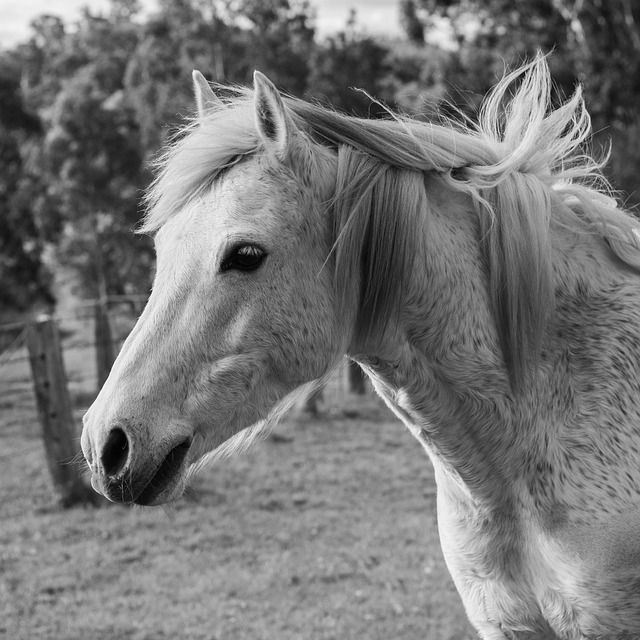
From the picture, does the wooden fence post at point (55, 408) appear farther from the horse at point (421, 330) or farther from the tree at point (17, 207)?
the tree at point (17, 207)

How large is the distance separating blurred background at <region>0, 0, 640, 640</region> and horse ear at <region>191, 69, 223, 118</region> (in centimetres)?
7

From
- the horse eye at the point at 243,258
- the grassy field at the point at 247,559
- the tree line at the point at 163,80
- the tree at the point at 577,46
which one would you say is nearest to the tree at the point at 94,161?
the tree line at the point at 163,80

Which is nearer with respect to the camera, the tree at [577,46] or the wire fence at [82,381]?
the wire fence at [82,381]

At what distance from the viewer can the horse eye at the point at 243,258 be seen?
2.17 metres

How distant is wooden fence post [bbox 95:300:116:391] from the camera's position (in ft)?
33.5

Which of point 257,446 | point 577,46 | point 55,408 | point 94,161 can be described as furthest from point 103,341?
point 577,46

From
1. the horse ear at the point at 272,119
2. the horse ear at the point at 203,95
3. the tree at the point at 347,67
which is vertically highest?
the tree at the point at 347,67

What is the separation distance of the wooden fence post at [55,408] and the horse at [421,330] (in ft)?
18.3

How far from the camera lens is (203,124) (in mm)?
2512

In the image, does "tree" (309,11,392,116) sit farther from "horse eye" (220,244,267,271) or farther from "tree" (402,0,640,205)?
"horse eye" (220,244,267,271)

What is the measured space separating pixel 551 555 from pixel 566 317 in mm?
738

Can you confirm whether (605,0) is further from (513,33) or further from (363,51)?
(363,51)

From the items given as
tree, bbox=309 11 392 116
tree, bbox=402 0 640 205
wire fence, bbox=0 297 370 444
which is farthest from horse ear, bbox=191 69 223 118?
tree, bbox=402 0 640 205

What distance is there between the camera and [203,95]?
272cm
